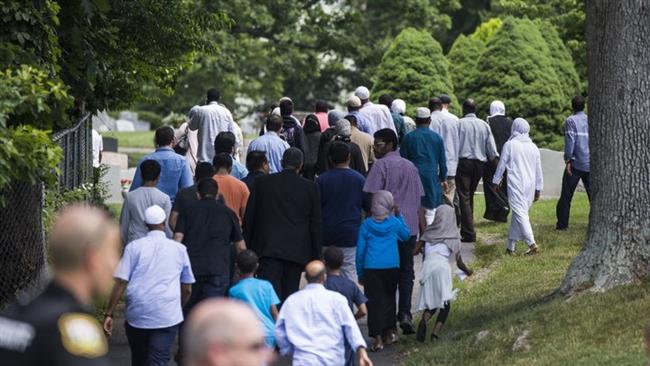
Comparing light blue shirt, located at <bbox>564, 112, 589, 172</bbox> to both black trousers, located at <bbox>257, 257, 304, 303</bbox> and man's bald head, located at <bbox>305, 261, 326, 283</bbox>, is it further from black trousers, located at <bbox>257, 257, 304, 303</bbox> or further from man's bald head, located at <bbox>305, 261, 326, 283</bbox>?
man's bald head, located at <bbox>305, 261, 326, 283</bbox>

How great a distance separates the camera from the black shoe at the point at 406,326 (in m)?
13.2

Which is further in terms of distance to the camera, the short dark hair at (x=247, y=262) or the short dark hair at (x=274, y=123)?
the short dark hair at (x=274, y=123)

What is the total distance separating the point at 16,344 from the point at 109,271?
2.13ft

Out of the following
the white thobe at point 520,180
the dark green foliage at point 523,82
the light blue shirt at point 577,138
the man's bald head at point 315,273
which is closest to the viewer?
the man's bald head at point 315,273

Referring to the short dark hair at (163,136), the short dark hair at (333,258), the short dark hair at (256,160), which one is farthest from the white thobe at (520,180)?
the short dark hair at (333,258)

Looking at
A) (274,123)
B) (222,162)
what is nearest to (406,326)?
(222,162)

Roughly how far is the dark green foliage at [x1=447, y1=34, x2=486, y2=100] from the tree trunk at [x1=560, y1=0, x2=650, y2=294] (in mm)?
17204

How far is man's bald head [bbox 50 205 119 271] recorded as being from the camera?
4.99m

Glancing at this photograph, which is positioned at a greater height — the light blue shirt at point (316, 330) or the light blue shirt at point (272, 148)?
the light blue shirt at point (272, 148)

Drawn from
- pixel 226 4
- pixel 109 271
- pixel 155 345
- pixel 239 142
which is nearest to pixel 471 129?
pixel 239 142

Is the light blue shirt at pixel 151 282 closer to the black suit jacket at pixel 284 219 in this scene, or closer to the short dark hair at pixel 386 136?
the black suit jacket at pixel 284 219

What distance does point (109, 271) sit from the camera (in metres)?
5.23

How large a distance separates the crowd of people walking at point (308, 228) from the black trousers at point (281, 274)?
0.01 meters

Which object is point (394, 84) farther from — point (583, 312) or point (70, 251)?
point (70, 251)
